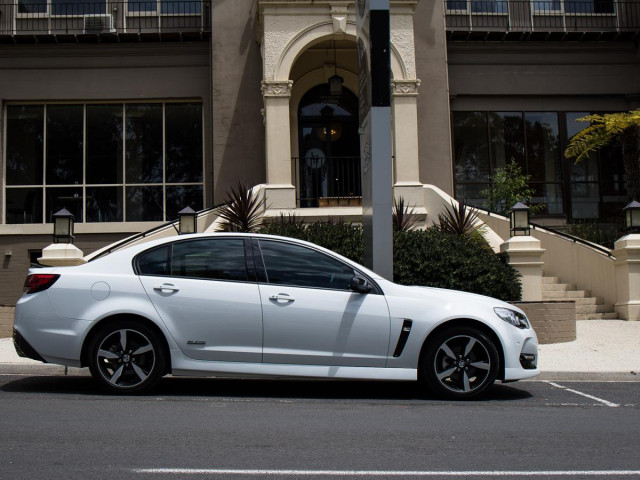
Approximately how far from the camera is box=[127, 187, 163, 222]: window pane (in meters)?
19.4

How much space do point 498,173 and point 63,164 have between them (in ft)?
36.1

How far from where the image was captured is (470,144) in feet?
67.2

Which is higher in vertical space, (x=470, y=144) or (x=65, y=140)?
(x=65, y=140)

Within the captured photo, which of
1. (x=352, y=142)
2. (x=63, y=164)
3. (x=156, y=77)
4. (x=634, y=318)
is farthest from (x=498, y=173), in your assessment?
(x=63, y=164)

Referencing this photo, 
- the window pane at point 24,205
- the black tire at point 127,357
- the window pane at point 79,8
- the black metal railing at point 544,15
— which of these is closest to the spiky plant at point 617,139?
the black metal railing at point 544,15

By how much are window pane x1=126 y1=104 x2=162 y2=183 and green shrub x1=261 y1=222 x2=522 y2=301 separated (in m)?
7.75

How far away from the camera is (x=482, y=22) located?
803 inches

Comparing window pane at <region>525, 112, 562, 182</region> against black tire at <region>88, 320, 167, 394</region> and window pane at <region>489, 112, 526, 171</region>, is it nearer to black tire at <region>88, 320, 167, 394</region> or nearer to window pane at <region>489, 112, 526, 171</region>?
window pane at <region>489, 112, 526, 171</region>

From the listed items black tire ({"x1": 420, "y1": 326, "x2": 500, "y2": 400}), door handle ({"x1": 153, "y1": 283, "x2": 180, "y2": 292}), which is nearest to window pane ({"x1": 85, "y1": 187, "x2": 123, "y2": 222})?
door handle ({"x1": 153, "y1": 283, "x2": 180, "y2": 292})

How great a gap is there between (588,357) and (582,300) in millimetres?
4620

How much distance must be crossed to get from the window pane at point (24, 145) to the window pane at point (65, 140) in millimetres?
246

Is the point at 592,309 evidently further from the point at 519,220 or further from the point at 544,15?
the point at 544,15

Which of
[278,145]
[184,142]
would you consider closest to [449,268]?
[278,145]

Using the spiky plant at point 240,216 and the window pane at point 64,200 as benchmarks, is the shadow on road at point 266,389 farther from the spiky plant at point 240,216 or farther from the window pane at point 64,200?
the window pane at point 64,200
